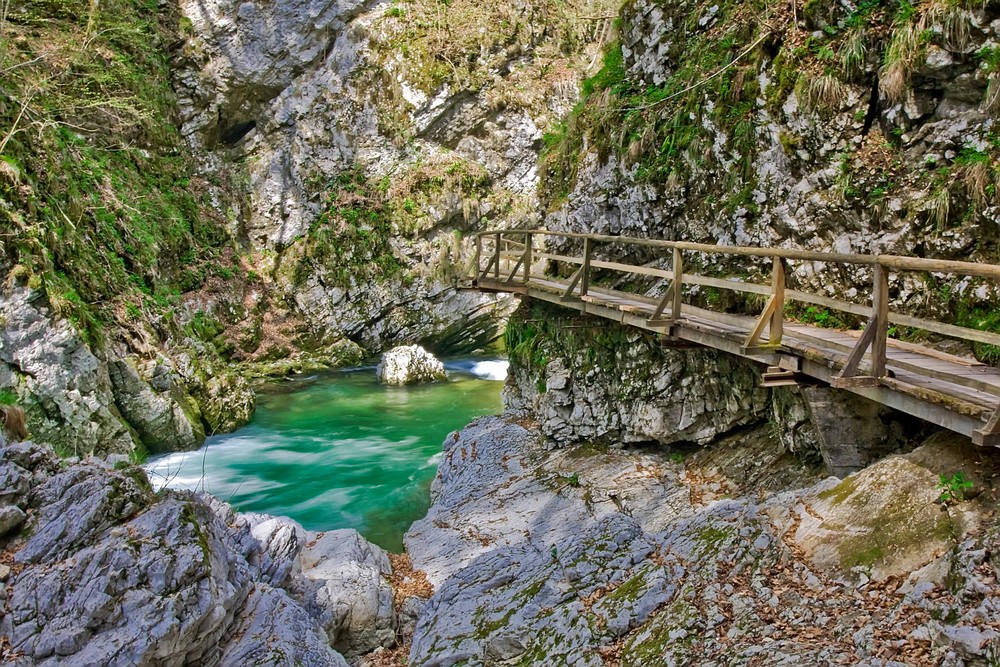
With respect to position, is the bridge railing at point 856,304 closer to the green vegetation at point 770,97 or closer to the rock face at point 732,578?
the rock face at point 732,578

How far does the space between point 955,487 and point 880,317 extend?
4.58 ft

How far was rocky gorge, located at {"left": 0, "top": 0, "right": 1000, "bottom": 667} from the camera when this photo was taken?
15.6ft

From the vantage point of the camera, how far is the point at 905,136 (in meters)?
6.78

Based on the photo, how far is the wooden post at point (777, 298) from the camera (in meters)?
5.71

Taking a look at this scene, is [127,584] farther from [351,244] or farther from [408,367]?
[351,244]

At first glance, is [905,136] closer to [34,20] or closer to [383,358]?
[383,358]

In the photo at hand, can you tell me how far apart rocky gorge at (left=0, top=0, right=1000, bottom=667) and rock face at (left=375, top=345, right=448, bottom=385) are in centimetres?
254

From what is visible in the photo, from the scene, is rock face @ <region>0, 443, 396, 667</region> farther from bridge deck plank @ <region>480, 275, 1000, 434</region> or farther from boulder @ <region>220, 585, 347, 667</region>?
bridge deck plank @ <region>480, 275, 1000, 434</region>

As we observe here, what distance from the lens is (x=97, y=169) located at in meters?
15.3

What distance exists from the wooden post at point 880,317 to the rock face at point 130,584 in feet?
18.1

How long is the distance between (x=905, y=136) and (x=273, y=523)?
877cm

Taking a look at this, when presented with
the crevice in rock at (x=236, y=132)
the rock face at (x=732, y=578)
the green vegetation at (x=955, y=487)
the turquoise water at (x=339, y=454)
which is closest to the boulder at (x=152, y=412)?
the turquoise water at (x=339, y=454)

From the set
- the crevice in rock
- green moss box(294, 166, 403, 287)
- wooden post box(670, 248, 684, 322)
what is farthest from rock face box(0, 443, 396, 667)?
the crevice in rock

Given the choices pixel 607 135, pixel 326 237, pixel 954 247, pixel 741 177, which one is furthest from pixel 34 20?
pixel 954 247
